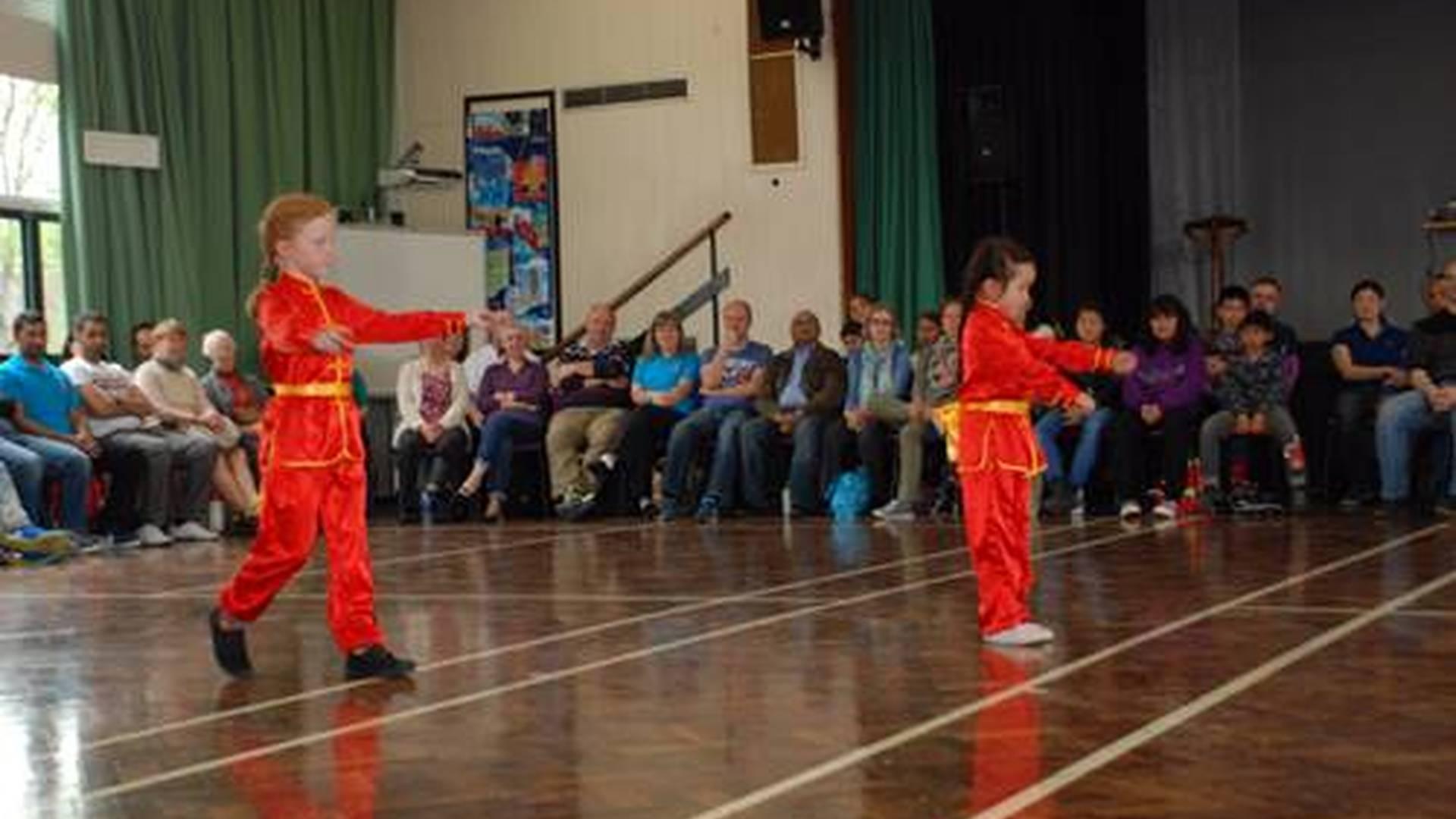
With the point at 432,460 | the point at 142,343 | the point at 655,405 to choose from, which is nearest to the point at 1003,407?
the point at 655,405

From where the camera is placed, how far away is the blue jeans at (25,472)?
9.59m

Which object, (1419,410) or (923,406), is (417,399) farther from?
(1419,410)

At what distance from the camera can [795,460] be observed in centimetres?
1071

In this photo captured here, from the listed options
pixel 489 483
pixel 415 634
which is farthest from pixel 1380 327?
pixel 415 634

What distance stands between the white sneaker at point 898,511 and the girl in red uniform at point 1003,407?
466 centimetres

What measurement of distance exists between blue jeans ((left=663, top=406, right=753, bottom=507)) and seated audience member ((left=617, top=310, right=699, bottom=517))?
0.22m

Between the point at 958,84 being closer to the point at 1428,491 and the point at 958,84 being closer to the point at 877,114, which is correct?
the point at 877,114

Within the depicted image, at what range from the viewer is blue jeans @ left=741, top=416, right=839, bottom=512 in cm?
1066

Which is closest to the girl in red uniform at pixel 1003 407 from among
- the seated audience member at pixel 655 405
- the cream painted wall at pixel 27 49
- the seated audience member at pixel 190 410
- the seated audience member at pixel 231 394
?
the seated audience member at pixel 655 405

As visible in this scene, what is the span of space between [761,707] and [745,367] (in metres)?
6.99

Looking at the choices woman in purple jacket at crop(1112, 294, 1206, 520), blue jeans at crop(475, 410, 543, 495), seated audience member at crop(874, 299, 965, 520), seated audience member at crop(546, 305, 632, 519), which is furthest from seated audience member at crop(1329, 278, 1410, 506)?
blue jeans at crop(475, 410, 543, 495)

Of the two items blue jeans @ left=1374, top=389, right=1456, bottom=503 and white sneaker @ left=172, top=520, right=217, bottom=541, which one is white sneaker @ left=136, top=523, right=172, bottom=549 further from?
blue jeans @ left=1374, top=389, right=1456, bottom=503

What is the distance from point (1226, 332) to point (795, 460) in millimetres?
2415

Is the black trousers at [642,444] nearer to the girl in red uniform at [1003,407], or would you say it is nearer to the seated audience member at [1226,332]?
the seated audience member at [1226,332]
